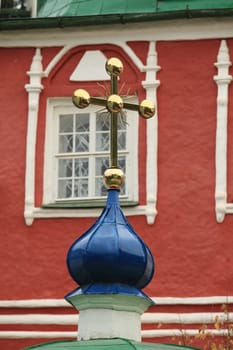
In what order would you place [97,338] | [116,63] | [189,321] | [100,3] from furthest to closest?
1. [100,3]
2. [189,321]
3. [116,63]
4. [97,338]

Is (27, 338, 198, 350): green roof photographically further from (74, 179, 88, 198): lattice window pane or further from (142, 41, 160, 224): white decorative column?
(74, 179, 88, 198): lattice window pane

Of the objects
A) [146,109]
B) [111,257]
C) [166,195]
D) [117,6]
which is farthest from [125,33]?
[111,257]

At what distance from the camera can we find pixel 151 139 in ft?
53.0

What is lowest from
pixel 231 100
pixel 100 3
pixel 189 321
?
pixel 189 321

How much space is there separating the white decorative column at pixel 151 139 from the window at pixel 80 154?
6.3 inches

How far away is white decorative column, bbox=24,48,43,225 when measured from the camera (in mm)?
16234

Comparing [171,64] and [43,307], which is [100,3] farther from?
[43,307]

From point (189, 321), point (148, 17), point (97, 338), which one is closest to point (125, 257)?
point (97, 338)

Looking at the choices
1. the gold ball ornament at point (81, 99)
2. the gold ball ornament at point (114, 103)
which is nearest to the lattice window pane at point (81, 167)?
the gold ball ornament at point (81, 99)

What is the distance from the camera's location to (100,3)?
16.8 m

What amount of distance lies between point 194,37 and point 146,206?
6.61ft

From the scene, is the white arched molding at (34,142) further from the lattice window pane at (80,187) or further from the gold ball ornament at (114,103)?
the gold ball ornament at (114,103)

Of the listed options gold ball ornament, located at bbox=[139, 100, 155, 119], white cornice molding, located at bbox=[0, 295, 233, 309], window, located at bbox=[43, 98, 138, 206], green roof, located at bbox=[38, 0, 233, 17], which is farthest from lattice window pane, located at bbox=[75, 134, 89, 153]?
gold ball ornament, located at bbox=[139, 100, 155, 119]

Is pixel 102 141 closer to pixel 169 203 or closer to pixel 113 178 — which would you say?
pixel 169 203
